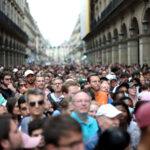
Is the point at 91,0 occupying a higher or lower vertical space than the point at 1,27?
higher

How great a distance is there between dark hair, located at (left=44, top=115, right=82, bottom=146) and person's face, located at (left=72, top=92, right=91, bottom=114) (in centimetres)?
159

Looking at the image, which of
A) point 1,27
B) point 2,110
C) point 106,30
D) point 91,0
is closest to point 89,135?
point 2,110

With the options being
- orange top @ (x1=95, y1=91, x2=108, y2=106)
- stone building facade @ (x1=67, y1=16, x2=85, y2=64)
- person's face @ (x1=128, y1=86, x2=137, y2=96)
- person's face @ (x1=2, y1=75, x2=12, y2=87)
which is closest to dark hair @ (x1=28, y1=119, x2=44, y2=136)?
orange top @ (x1=95, y1=91, x2=108, y2=106)

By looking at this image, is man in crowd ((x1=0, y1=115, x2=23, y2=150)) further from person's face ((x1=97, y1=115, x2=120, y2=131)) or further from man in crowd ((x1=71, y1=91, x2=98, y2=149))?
person's face ((x1=97, y1=115, x2=120, y2=131))

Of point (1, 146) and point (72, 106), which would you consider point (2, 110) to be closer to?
point (72, 106)

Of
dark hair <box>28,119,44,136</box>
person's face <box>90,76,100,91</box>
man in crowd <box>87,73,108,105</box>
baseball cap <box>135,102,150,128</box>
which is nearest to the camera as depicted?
baseball cap <box>135,102,150,128</box>

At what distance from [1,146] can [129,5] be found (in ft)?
74.9

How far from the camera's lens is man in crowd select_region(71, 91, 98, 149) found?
4.17 meters

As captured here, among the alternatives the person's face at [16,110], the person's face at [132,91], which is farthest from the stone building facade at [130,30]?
the person's face at [16,110]

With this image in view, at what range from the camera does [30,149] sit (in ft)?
11.4

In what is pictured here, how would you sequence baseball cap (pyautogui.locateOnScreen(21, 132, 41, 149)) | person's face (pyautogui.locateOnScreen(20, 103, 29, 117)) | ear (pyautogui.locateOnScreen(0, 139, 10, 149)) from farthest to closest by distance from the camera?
1. person's face (pyautogui.locateOnScreen(20, 103, 29, 117))
2. baseball cap (pyautogui.locateOnScreen(21, 132, 41, 149))
3. ear (pyautogui.locateOnScreen(0, 139, 10, 149))

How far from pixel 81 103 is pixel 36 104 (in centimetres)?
69

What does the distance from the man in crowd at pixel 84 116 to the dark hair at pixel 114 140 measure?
0.76 meters

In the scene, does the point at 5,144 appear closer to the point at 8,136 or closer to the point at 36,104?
the point at 8,136
